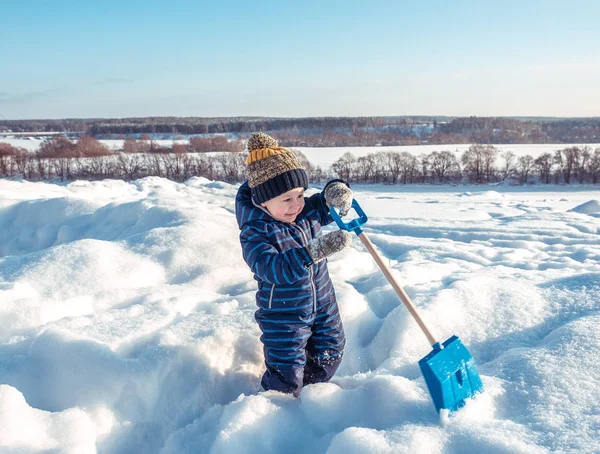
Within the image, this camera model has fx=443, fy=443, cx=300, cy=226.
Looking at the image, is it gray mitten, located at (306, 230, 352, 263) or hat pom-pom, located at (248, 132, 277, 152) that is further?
hat pom-pom, located at (248, 132, 277, 152)

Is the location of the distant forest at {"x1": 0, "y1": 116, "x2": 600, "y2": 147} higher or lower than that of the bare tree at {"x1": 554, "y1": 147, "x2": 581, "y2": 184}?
higher

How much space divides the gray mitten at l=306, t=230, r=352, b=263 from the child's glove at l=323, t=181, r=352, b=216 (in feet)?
0.91

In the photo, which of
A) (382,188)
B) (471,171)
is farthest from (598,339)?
(471,171)

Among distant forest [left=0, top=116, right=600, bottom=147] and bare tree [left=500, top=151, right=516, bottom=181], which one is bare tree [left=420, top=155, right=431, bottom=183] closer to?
bare tree [left=500, top=151, right=516, bottom=181]

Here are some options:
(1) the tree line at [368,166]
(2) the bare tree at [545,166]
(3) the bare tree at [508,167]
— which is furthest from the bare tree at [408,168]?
(2) the bare tree at [545,166]

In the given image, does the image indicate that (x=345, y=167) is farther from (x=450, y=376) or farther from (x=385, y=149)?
(x=450, y=376)

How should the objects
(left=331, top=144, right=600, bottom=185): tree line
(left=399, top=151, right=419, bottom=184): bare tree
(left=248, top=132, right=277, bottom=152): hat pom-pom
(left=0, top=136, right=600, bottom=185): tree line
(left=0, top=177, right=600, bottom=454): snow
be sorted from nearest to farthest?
(left=0, top=177, right=600, bottom=454): snow < (left=248, top=132, right=277, bottom=152): hat pom-pom < (left=331, top=144, right=600, bottom=185): tree line < (left=0, top=136, right=600, bottom=185): tree line < (left=399, top=151, right=419, bottom=184): bare tree

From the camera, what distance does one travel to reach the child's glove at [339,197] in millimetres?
1932

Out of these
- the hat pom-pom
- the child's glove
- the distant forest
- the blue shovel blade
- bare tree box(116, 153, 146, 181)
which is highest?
the distant forest

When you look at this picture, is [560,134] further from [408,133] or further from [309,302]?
[309,302]

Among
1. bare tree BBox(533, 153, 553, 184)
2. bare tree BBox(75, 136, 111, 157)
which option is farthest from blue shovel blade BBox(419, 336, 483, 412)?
bare tree BBox(75, 136, 111, 157)

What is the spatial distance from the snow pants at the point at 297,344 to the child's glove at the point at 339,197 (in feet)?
1.49

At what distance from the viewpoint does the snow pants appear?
1.94m

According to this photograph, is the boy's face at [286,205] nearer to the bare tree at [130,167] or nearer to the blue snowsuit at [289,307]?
the blue snowsuit at [289,307]
